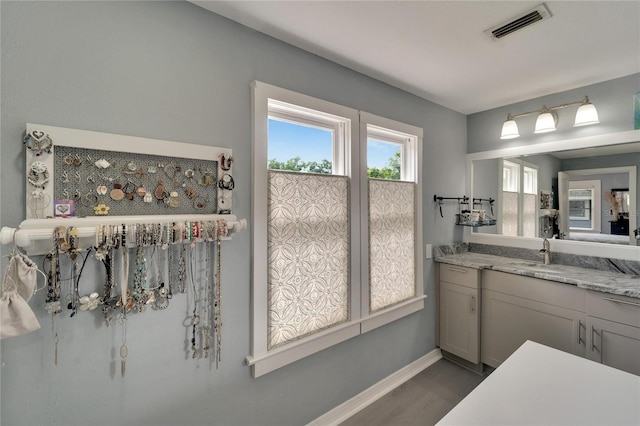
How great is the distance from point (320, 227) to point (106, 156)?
3.67 feet

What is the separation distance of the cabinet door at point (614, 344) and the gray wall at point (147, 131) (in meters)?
1.65

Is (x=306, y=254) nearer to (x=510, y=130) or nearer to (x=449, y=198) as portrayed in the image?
(x=449, y=198)

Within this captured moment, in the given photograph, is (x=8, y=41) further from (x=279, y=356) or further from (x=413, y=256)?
(x=413, y=256)

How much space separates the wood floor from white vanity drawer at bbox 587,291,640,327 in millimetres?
1038

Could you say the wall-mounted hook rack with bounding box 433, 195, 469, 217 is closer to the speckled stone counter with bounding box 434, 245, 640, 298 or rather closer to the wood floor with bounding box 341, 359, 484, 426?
the speckled stone counter with bounding box 434, 245, 640, 298

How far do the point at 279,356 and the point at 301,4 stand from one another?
1.82 metres

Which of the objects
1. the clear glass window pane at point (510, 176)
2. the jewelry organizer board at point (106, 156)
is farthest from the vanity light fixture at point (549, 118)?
the jewelry organizer board at point (106, 156)

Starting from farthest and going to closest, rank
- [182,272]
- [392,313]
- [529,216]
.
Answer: [529,216]
[392,313]
[182,272]

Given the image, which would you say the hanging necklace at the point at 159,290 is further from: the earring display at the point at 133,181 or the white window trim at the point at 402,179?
the white window trim at the point at 402,179

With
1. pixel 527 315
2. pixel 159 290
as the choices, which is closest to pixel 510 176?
pixel 527 315

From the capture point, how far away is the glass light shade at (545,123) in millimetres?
2193

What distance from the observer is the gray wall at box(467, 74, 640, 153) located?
197 centimetres

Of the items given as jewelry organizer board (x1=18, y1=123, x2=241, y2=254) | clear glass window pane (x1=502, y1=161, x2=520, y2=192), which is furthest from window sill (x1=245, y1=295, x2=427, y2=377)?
clear glass window pane (x1=502, y1=161, x2=520, y2=192)

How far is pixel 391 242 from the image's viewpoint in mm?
2182
